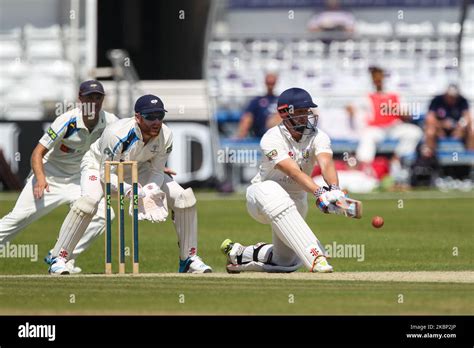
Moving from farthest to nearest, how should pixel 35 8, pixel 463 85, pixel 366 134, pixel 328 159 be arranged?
pixel 35 8 → pixel 463 85 → pixel 366 134 → pixel 328 159

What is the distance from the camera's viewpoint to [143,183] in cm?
1207

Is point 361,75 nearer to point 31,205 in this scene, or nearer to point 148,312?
point 31,205

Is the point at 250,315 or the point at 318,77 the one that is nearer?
the point at 250,315

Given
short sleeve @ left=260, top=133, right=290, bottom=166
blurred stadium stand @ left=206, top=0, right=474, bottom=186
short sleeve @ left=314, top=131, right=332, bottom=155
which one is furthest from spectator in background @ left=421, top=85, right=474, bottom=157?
short sleeve @ left=260, top=133, right=290, bottom=166

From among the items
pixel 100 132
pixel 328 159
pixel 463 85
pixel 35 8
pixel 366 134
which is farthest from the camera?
pixel 35 8

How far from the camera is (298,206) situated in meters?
12.0

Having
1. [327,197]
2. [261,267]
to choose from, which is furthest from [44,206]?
[327,197]

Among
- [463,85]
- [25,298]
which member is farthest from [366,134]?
[25,298]

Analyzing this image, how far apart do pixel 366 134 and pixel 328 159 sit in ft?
44.1

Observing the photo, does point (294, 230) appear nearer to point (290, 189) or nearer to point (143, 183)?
point (290, 189)

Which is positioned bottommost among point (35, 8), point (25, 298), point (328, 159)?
point (25, 298)

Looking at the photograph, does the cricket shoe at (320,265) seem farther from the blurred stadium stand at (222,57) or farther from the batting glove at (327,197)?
the blurred stadium stand at (222,57)

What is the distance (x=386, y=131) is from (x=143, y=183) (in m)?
13.3

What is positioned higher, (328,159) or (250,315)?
(328,159)
